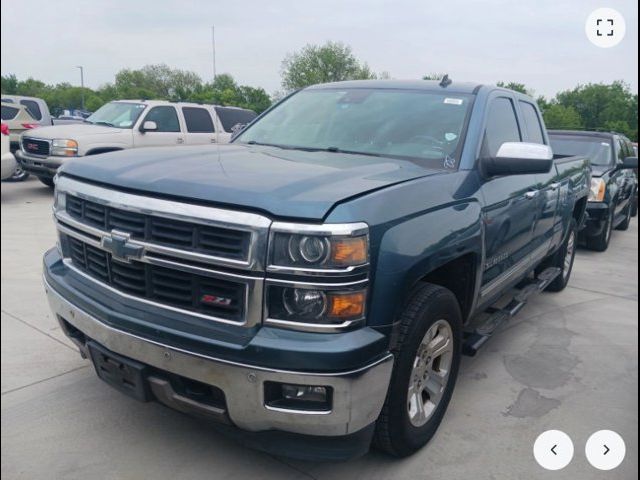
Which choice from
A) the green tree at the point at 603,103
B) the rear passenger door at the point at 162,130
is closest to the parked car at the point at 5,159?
the rear passenger door at the point at 162,130

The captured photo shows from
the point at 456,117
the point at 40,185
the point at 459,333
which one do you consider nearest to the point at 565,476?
Result: the point at 459,333

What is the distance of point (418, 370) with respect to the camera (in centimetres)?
279

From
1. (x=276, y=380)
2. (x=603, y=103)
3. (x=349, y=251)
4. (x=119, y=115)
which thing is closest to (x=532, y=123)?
(x=349, y=251)

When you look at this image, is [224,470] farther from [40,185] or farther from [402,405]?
[40,185]

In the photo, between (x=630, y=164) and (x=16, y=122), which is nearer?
(x=630, y=164)

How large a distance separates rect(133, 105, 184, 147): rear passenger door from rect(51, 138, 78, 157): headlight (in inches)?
44.7

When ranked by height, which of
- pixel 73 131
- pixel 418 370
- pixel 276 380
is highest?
pixel 73 131

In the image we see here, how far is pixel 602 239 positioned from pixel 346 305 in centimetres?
756

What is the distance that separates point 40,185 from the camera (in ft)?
38.7

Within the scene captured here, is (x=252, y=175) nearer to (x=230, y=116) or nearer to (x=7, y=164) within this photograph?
(x=7, y=164)

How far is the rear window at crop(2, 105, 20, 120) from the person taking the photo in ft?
39.6

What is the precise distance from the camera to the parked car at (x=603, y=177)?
8289 mm

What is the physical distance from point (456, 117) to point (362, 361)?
6.50ft

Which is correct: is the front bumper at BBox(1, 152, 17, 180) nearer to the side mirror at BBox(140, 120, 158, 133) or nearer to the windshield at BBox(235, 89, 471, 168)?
the side mirror at BBox(140, 120, 158, 133)
